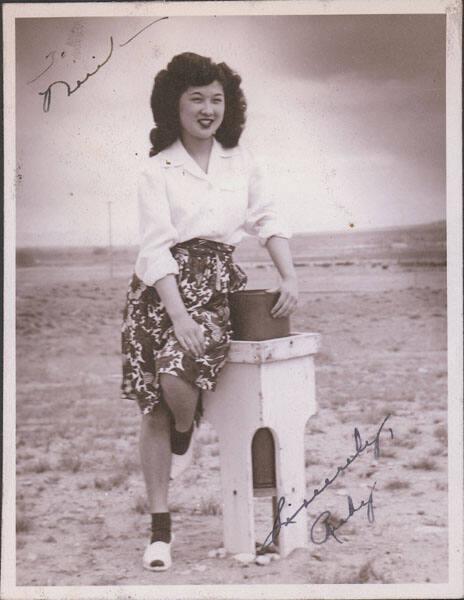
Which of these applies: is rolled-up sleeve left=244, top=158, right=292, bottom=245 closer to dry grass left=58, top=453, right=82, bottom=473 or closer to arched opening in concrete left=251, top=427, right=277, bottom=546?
arched opening in concrete left=251, top=427, right=277, bottom=546

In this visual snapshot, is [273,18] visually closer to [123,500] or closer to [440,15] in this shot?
[440,15]

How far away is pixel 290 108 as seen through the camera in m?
2.89

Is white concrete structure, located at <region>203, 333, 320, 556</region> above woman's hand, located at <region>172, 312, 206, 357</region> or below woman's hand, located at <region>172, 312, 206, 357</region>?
below

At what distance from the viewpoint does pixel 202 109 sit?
8.91 ft

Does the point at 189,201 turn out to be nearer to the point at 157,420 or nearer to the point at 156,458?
the point at 157,420

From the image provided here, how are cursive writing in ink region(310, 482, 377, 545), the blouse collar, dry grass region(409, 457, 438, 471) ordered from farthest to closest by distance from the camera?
dry grass region(409, 457, 438, 471) → cursive writing in ink region(310, 482, 377, 545) → the blouse collar

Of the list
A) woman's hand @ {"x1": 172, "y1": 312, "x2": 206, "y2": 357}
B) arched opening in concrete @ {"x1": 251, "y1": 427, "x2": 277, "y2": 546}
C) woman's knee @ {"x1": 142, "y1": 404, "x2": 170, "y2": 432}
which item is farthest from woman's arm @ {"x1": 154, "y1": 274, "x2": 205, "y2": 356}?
arched opening in concrete @ {"x1": 251, "y1": 427, "x2": 277, "y2": 546}

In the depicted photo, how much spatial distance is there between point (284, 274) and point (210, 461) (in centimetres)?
72

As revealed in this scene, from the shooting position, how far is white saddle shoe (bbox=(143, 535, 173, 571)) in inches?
109

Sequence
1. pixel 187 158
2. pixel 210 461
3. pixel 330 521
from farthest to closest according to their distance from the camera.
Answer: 1. pixel 210 461
2. pixel 330 521
3. pixel 187 158

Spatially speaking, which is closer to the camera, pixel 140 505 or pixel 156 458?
pixel 156 458

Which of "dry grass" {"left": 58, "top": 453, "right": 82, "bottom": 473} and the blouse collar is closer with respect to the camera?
the blouse collar

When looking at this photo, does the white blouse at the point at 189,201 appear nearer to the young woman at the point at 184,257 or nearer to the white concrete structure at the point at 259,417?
the young woman at the point at 184,257
